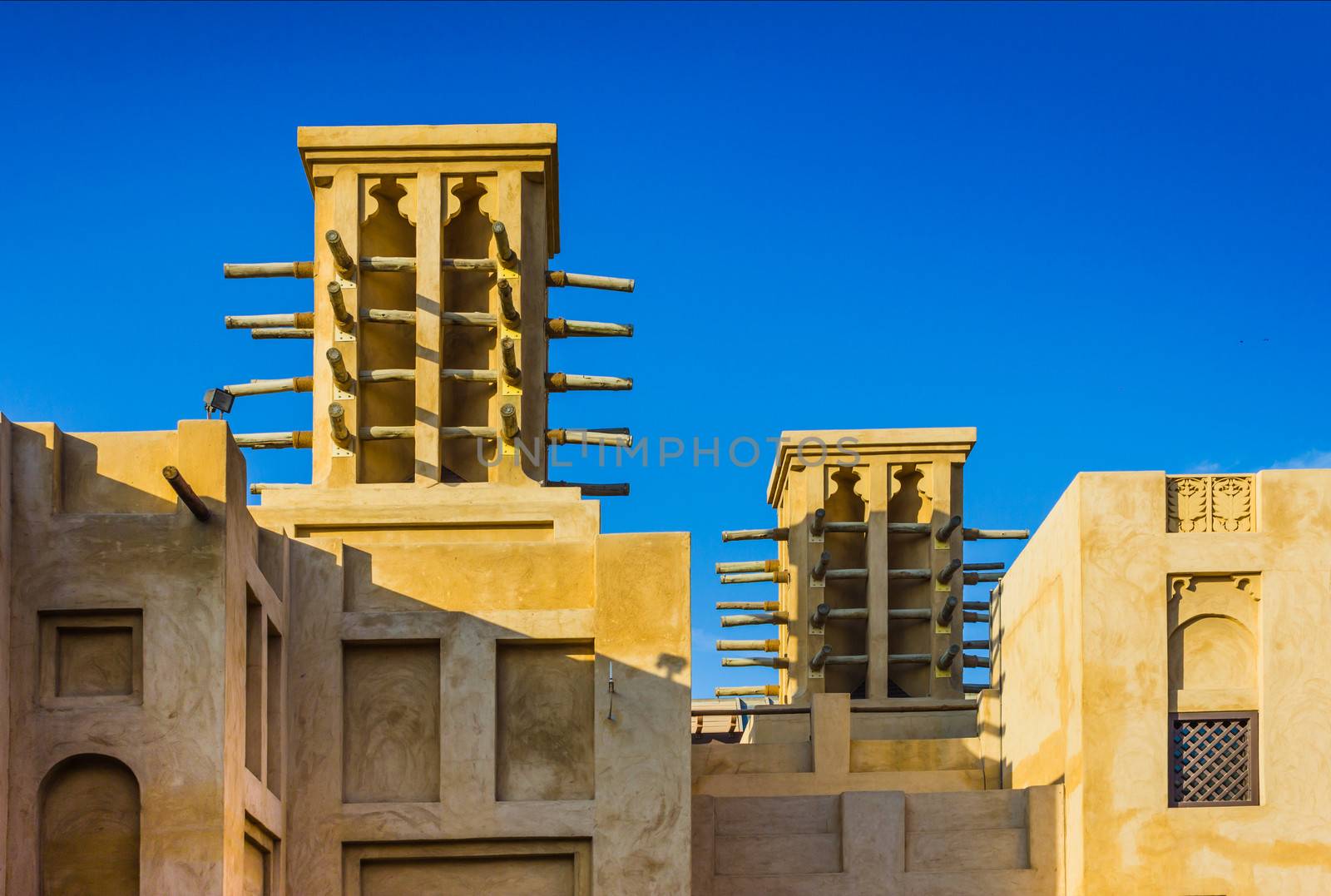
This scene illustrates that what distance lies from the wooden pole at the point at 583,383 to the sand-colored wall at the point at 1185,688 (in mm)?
7891

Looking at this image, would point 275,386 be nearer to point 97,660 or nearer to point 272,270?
point 272,270

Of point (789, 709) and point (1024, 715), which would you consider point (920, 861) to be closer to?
point (1024, 715)

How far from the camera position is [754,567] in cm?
3706

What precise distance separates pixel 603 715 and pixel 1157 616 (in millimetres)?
5894

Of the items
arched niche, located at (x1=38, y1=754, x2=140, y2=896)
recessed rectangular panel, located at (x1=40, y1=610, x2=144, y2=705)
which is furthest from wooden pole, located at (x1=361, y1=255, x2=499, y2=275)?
arched niche, located at (x1=38, y1=754, x2=140, y2=896)

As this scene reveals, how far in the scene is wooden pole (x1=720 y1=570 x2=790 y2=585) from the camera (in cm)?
3672

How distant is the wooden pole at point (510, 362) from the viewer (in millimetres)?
26328

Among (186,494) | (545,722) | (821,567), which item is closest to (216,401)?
(186,494)

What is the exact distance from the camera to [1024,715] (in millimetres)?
25969

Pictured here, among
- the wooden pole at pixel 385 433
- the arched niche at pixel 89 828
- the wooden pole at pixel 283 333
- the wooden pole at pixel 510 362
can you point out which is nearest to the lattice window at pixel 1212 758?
the wooden pole at pixel 510 362

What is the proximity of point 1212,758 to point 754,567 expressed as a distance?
15.1m

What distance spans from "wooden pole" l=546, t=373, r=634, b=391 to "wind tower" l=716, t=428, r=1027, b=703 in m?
6.67

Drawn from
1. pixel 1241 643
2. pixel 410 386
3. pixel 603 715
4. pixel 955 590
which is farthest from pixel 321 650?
pixel 955 590

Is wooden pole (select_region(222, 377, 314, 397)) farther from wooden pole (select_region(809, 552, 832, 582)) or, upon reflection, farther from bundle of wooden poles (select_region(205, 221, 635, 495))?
wooden pole (select_region(809, 552, 832, 582))
